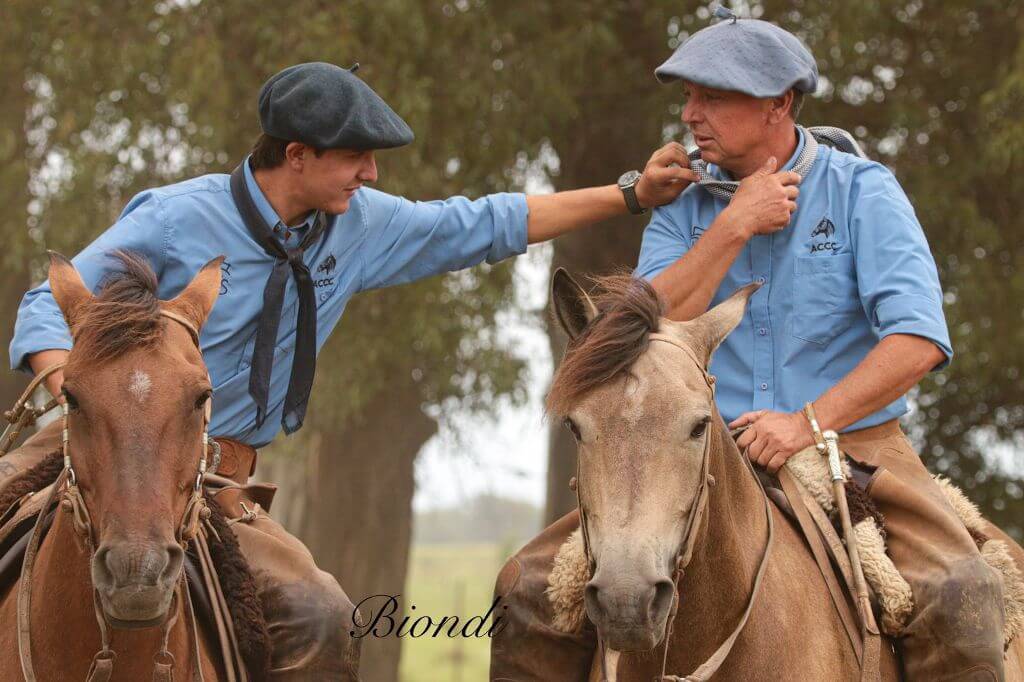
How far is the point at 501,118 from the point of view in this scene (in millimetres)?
10609

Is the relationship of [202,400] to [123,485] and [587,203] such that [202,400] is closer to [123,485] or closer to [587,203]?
[123,485]

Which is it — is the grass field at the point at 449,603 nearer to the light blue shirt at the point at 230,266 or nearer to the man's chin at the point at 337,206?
the light blue shirt at the point at 230,266

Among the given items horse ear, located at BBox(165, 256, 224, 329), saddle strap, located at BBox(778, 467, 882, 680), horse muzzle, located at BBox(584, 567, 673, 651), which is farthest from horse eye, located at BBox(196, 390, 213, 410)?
saddle strap, located at BBox(778, 467, 882, 680)

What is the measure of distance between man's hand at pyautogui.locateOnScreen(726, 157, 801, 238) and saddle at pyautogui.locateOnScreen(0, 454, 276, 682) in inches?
80.0

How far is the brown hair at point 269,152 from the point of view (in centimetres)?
512

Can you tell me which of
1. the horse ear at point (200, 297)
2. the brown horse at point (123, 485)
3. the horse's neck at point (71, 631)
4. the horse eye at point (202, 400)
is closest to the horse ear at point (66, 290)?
the brown horse at point (123, 485)

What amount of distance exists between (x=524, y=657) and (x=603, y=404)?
1.10 m

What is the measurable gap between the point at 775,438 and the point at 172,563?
78.6 inches

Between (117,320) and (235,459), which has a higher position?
(117,320)

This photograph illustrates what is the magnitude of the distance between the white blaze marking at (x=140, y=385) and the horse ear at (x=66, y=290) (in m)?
0.39

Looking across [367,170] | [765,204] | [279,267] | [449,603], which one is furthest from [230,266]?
[449,603]

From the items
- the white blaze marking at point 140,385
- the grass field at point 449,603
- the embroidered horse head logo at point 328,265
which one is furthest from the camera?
the grass field at point 449,603

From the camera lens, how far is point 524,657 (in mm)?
4473

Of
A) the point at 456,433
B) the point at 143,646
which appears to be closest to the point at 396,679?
the point at 456,433
